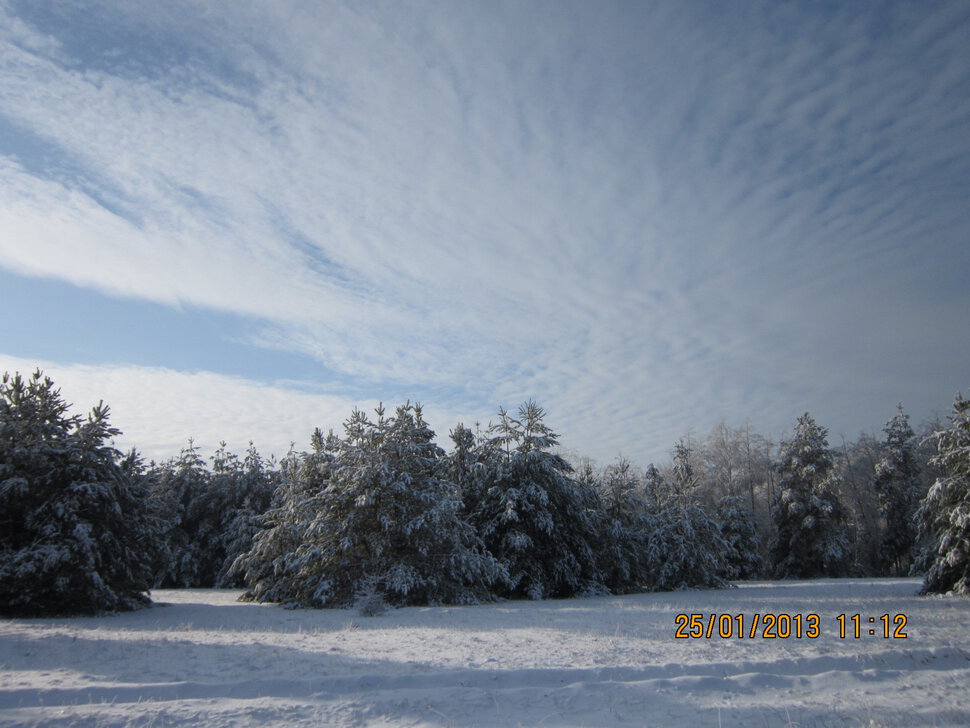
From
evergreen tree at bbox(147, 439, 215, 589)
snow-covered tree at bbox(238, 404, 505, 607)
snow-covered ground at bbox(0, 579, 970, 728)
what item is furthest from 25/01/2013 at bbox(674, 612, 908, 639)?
evergreen tree at bbox(147, 439, 215, 589)

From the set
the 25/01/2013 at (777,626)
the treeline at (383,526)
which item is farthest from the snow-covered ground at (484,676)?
the treeline at (383,526)

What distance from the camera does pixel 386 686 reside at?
8.20 m

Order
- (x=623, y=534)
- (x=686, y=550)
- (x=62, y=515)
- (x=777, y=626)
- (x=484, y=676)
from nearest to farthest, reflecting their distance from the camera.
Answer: (x=484, y=676) < (x=777, y=626) < (x=62, y=515) < (x=686, y=550) < (x=623, y=534)

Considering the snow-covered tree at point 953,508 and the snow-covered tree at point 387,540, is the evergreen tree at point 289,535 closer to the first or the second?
the snow-covered tree at point 387,540

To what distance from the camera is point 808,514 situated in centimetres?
4081

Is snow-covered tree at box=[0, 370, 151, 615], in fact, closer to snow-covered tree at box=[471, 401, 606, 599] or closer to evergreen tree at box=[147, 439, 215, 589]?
snow-covered tree at box=[471, 401, 606, 599]

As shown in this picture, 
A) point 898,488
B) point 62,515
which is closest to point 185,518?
point 62,515

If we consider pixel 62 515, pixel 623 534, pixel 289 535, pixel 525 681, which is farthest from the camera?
pixel 623 534

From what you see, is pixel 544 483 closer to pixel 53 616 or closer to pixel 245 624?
pixel 245 624

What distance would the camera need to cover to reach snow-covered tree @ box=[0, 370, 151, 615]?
51.3ft

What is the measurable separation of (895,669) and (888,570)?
4584 cm

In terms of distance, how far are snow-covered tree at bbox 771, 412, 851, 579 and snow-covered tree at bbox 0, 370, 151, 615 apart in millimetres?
40214

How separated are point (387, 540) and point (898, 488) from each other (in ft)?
133

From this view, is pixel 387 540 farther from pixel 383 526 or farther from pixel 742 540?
pixel 742 540
